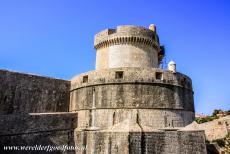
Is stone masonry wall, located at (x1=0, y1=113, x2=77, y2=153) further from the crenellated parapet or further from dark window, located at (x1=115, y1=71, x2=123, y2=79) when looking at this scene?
the crenellated parapet

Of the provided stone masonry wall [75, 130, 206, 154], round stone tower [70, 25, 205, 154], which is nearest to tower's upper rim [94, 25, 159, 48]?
round stone tower [70, 25, 205, 154]

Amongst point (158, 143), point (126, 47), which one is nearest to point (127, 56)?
point (126, 47)

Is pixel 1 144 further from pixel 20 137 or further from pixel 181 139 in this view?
pixel 181 139

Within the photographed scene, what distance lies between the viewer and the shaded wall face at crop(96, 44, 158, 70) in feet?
61.3

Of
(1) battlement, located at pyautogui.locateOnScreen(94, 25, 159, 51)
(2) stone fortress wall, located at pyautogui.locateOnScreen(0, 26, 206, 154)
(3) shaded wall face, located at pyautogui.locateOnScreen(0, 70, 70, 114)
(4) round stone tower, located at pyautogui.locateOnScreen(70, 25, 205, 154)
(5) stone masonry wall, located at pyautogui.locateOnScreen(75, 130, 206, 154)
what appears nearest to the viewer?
(5) stone masonry wall, located at pyautogui.locateOnScreen(75, 130, 206, 154)

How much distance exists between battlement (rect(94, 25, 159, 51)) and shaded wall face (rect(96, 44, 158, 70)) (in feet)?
1.17

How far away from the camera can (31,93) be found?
15383mm

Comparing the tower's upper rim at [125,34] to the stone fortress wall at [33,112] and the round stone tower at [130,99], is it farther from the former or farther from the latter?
the stone fortress wall at [33,112]

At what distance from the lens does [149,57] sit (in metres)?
19.2

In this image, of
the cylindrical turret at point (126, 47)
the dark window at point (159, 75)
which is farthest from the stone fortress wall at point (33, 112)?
the dark window at point (159, 75)

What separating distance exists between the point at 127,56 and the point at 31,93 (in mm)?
7749

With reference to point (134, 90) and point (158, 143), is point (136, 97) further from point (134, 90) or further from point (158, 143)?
point (158, 143)

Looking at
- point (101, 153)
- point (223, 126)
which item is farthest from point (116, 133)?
point (223, 126)

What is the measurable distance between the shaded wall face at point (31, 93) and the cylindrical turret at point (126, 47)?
13.7 ft
